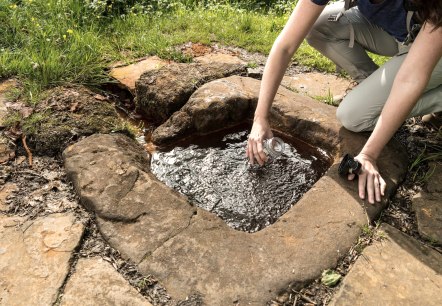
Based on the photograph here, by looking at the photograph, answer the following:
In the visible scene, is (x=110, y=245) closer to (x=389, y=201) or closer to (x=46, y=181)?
(x=46, y=181)

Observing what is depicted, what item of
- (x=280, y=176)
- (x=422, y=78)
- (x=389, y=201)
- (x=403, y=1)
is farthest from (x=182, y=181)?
(x=403, y=1)

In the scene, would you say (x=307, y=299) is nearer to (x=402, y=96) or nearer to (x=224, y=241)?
(x=224, y=241)

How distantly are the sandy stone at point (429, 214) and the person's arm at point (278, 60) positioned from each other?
32.5 inches

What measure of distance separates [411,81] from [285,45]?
2.16ft

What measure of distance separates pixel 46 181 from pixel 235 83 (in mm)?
1447

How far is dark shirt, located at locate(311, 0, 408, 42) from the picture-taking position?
89.7 inches

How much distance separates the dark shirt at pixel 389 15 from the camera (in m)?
2.28

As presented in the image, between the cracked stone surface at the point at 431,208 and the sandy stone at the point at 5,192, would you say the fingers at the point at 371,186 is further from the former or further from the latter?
the sandy stone at the point at 5,192

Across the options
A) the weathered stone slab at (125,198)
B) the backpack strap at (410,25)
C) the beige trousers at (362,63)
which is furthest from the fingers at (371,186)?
the weathered stone slab at (125,198)

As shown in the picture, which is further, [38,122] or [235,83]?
[235,83]

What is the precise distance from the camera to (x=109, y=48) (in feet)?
11.6

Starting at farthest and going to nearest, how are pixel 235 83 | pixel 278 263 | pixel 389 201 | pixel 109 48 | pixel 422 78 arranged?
pixel 109 48
pixel 235 83
pixel 389 201
pixel 422 78
pixel 278 263

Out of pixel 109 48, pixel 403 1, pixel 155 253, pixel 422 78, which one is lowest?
pixel 109 48

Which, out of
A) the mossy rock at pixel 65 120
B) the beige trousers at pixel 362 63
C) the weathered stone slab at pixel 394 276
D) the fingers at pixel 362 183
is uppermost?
the beige trousers at pixel 362 63
